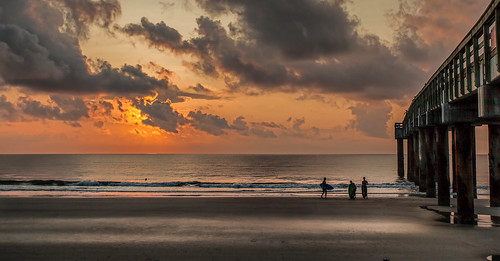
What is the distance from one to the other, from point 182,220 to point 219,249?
666 centimetres

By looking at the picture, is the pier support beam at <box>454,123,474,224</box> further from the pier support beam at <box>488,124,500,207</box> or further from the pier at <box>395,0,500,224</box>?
the pier support beam at <box>488,124,500,207</box>

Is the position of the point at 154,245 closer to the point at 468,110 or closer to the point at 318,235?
the point at 318,235

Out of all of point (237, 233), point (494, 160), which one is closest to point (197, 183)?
point (494, 160)

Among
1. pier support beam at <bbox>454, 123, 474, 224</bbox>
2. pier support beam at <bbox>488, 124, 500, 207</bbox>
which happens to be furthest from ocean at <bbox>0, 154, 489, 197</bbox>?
pier support beam at <bbox>454, 123, 474, 224</bbox>

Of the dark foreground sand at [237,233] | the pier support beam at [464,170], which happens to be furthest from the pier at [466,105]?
the dark foreground sand at [237,233]

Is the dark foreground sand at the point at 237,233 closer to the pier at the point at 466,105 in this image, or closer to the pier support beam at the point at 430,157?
the pier at the point at 466,105

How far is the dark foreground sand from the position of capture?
44.0 feet

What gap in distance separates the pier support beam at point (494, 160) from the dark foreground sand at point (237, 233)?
4580 mm

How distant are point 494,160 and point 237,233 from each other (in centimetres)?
1859

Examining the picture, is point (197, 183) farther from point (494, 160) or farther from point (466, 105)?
point (466, 105)

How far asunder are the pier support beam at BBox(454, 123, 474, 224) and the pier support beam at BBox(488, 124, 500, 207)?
8.63 meters

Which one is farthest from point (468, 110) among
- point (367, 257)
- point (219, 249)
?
point (219, 249)

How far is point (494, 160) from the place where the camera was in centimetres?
2709

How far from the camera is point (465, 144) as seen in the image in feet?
58.3
